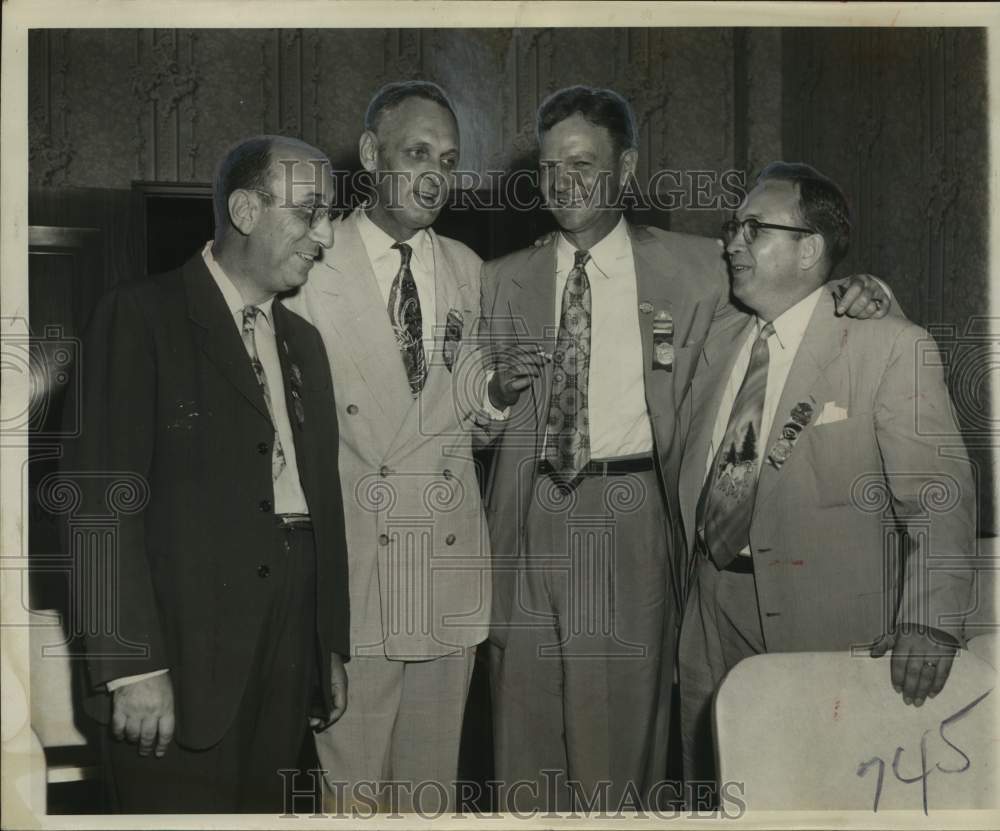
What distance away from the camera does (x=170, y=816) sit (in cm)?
250

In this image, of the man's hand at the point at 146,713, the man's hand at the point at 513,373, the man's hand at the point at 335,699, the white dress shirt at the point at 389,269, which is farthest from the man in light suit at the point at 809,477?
the man's hand at the point at 146,713

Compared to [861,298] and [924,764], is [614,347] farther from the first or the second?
[924,764]

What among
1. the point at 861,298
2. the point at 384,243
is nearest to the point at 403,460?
the point at 384,243

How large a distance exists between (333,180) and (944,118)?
134 centimetres

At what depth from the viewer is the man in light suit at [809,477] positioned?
101 inches

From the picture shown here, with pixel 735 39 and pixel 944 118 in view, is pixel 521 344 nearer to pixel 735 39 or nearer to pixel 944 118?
pixel 735 39

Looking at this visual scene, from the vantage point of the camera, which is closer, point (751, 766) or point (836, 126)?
point (751, 766)

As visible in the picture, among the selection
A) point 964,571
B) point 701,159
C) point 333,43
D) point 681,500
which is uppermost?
point 333,43

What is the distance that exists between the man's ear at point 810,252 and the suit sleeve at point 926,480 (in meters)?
0.25

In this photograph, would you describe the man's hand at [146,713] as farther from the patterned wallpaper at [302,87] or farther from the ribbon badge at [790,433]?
the ribbon badge at [790,433]

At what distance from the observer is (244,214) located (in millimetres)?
2512

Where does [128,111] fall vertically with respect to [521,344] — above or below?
above

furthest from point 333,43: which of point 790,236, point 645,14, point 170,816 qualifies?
point 170,816

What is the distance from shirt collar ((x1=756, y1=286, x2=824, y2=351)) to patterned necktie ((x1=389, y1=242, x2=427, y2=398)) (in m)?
0.77
